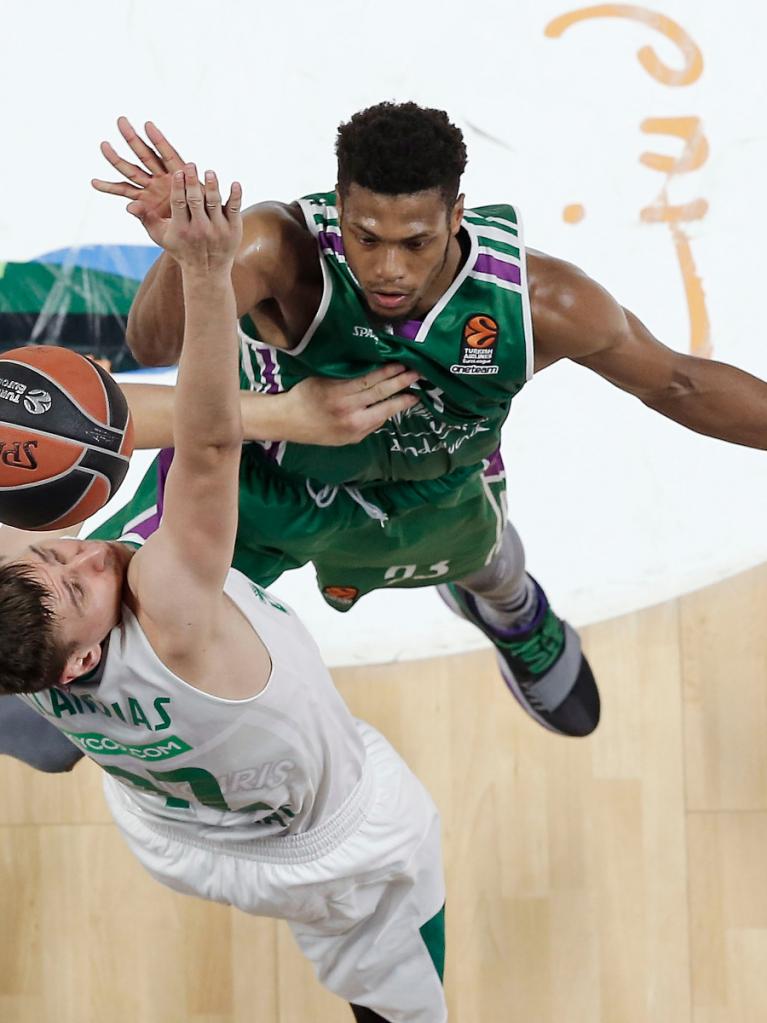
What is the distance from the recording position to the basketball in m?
1.60

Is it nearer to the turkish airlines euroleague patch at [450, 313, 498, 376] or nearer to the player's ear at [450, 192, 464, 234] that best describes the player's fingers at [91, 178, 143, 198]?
the player's ear at [450, 192, 464, 234]

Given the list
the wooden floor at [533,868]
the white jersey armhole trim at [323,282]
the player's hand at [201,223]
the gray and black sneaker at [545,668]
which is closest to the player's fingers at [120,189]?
the player's hand at [201,223]

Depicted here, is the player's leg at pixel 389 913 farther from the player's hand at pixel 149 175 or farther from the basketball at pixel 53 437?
the player's hand at pixel 149 175

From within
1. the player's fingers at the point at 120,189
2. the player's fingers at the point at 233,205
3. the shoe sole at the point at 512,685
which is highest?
the player's fingers at the point at 120,189

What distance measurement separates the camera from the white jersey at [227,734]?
1588 mm

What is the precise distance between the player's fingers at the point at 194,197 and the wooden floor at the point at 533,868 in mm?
1711

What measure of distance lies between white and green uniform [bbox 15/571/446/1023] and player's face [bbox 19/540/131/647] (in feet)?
0.16

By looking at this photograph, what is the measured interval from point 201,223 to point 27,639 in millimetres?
528

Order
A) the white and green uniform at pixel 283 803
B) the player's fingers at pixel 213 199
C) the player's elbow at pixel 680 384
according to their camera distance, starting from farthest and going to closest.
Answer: the player's elbow at pixel 680 384
the white and green uniform at pixel 283 803
the player's fingers at pixel 213 199

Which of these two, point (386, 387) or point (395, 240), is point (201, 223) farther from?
point (386, 387)

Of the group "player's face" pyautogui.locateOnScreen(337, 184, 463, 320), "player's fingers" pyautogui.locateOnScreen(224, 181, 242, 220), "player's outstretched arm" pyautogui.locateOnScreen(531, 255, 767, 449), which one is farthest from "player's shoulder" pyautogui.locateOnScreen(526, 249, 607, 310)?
"player's fingers" pyautogui.locateOnScreen(224, 181, 242, 220)

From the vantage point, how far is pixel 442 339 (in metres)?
1.86

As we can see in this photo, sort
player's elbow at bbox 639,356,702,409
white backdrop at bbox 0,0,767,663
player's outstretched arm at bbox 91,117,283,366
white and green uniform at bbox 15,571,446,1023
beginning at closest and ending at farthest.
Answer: white and green uniform at bbox 15,571,446,1023 → player's outstretched arm at bbox 91,117,283,366 → player's elbow at bbox 639,356,702,409 → white backdrop at bbox 0,0,767,663

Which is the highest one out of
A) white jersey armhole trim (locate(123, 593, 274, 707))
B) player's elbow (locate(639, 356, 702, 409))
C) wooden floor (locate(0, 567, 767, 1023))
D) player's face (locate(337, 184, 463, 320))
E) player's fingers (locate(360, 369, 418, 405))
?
player's face (locate(337, 184, 463, 320))
